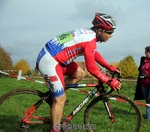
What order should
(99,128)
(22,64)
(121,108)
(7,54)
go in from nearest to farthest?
(99,128) < (121,108) < (7,54) < (22,64)

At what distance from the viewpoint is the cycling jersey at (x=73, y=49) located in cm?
546

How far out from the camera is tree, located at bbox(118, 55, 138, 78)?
10575cm

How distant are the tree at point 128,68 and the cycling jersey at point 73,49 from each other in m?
99.9

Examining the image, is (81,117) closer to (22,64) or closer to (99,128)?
(99,128)

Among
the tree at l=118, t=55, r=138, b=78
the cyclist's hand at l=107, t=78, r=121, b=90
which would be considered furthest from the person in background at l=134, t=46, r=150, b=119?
the tree at l=118, t=55, r=138, b=78

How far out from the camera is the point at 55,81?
556cm

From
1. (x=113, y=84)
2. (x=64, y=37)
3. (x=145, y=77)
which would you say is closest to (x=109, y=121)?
(x=113, y=84)

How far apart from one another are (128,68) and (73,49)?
341ft

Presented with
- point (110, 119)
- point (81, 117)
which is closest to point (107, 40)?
point (110, 119)

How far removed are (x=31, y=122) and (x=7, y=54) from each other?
75707mm

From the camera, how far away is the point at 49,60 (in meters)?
5.57

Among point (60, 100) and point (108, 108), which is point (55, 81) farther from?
point (108, 108)

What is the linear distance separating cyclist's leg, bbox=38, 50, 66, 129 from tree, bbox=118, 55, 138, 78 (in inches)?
3934

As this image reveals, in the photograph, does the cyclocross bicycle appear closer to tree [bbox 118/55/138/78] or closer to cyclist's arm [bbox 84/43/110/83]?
cyclist's arm [bbox 84/43/110/83]
